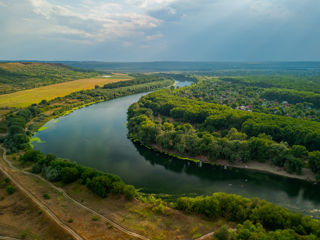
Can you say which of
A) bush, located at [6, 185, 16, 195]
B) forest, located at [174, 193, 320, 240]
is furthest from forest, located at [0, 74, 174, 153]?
forest, located at [174, 193, 320, 240]

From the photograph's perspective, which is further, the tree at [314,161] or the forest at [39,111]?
the forest at [39,111]

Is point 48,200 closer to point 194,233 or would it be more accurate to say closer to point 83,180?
point 83,180

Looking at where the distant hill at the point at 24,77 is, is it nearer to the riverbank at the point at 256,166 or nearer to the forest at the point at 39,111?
the forest at the point at 39,111

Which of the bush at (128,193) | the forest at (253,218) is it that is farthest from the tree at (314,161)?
the bush at (128,193)

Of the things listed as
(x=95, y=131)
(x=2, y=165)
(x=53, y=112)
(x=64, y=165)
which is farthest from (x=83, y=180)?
(x=53, y=112)

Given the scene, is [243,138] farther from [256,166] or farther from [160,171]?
[160,171]

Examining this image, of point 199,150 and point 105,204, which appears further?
point 199,150

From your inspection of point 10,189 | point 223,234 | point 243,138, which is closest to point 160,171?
point 243,138

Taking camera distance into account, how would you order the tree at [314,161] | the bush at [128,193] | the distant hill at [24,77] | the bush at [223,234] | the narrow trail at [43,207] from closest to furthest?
the bush at [223,234]
the narrow trail at [43,207]
the bush at [128,193]
the tree at [314,161]
the distant hill at [24,77]

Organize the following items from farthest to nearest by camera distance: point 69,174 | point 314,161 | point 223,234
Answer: point 314,161 → point 69,174 → point 223,234
